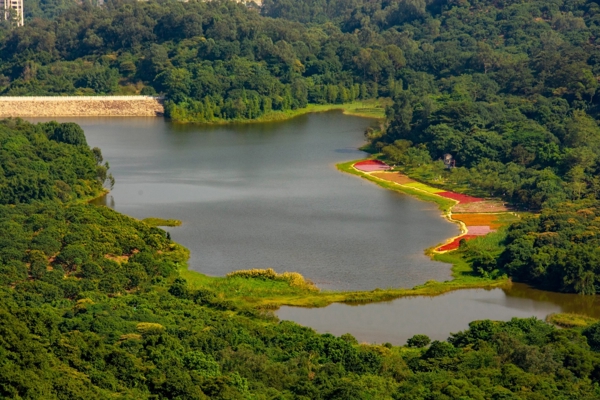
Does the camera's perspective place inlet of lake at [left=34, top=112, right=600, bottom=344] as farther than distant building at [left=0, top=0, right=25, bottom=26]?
No

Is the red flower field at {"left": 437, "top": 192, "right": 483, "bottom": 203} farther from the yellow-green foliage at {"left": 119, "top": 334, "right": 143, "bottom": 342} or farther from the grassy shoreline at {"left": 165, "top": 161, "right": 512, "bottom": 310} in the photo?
the yellow-green foliage at {"left": 119, "top": 334, "right": 143, "bottom": 342}

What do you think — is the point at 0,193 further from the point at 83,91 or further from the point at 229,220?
the point at 83,91

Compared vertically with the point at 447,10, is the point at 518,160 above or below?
below

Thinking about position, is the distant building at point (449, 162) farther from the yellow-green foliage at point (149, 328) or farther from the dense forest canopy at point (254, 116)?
the yellow-green foliage at point (149, 328)

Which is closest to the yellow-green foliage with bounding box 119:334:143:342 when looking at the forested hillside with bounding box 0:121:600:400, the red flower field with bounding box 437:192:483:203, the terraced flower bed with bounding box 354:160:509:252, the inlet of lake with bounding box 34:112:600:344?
the forested hillside with bounding box 0:121:600:400

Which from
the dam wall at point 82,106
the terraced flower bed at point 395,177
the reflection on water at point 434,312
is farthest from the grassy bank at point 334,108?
the reflection on water at point 434,312

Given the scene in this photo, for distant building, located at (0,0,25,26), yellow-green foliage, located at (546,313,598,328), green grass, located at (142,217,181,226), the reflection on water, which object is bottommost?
the reflection on water

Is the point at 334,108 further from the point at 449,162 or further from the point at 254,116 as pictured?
the point at 449,162

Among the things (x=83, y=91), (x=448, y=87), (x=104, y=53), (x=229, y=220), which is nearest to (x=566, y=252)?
(x=229, y=220)
